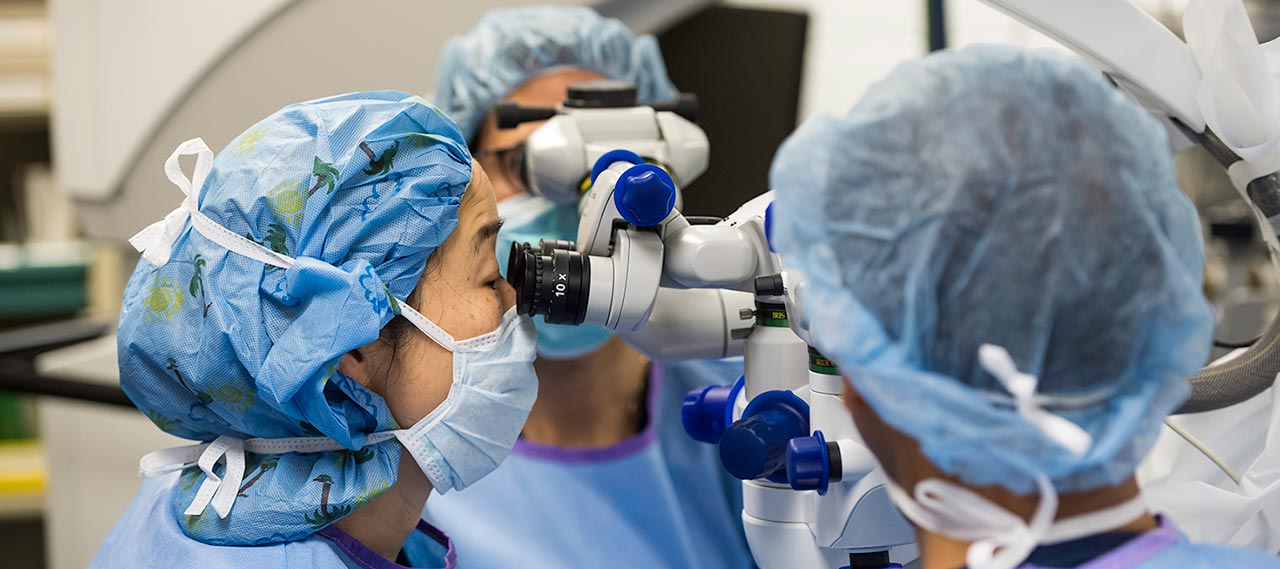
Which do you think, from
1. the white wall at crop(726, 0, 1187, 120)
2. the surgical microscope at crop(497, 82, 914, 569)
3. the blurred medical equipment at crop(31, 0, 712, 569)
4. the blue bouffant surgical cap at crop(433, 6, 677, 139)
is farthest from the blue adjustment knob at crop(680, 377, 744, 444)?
the white wall at crop(726, 0, 1187, 120)

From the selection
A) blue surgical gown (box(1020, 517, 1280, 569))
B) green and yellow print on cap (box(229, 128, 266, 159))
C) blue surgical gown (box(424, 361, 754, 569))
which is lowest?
blue surgical gown (box(424, 361, 754, 569))

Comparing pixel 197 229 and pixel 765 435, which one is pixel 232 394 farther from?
pixel 765 435

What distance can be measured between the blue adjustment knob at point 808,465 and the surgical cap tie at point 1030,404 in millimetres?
249

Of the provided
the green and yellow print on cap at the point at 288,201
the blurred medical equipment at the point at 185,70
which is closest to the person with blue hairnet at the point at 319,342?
the green and yellow print on cap at the point at 288,201

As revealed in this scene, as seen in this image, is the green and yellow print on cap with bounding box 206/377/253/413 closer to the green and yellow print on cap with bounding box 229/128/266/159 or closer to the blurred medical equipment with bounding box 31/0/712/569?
the green and yellow print on cap with bounding box 229/128/266/159

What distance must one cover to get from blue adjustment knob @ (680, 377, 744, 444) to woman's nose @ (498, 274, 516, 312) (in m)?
0.20

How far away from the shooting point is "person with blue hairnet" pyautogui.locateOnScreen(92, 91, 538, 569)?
0.92 meters

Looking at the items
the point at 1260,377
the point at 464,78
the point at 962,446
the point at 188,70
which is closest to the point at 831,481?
the point at 962,446

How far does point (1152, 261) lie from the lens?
0.63 meters

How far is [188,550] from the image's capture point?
950 millimetres

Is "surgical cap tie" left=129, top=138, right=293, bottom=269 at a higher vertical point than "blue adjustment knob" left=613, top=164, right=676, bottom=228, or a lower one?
lower

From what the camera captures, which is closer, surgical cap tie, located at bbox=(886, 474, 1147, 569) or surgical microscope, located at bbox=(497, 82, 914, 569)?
surgical cap tie, located at bbox=(886, 474, 1147, 569)

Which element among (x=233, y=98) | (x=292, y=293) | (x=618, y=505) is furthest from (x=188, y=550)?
(x=233, y=98)

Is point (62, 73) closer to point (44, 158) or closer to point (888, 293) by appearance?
point (44, 158)
